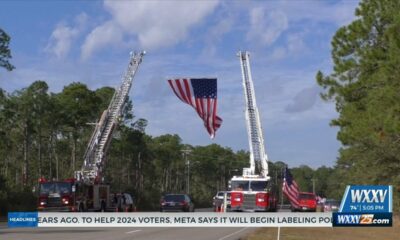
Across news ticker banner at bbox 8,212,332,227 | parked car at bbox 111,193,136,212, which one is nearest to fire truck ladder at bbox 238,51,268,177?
parked car at bbox 111,193,136,212

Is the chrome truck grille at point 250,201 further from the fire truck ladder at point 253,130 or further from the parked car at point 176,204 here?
the parked car at point 176,204

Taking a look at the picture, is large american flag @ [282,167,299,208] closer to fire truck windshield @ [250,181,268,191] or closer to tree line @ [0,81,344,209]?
tree line @ [0,81,344,209]

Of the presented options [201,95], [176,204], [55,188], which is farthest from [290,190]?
[55,188]

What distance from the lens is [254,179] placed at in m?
44.0

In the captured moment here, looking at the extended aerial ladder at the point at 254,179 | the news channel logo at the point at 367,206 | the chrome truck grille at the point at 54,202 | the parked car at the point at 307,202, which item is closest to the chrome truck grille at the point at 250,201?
the extended aerial ladder at the point at 254,179

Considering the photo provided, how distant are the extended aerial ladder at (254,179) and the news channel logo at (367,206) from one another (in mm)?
26915

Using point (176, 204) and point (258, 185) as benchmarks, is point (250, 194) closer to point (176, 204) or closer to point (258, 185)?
point (258, 185)

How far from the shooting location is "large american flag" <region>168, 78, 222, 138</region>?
40.4m

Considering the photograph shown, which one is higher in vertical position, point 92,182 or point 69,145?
point 69,145

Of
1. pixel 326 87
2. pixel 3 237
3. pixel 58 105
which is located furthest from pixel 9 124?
pixel 3 237

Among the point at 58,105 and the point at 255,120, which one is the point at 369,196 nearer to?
the point at 255,120

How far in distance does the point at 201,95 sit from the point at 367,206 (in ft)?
80.5

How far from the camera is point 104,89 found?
76500 millimetres

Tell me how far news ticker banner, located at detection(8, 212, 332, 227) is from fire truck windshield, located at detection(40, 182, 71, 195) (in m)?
25.4
